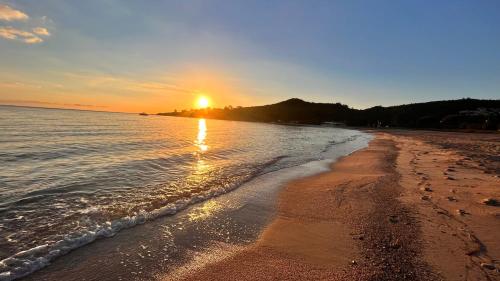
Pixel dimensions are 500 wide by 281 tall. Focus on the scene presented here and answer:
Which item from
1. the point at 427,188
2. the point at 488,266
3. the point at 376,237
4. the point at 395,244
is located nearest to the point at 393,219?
the point at 376,237

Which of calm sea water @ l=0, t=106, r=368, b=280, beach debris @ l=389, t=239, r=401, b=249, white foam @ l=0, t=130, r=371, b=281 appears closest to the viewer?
Result: white foam @ l=0, t=130, r=371, b=281

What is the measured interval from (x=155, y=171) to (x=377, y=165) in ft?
38.2

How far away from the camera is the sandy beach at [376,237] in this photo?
5.08 meters

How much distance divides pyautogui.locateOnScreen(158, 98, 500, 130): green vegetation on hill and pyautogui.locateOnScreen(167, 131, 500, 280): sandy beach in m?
63.8

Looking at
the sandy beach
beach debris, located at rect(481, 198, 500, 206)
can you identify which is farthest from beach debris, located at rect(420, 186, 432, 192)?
beach debris, located at rect(481, 198, 500, 206)

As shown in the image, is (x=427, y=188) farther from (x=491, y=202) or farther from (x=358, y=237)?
(x=358, y=237)

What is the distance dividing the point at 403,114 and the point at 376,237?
115 m

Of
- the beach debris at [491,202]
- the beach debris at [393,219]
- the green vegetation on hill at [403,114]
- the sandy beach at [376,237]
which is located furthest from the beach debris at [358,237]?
the green vegetation on hill at [403,114]

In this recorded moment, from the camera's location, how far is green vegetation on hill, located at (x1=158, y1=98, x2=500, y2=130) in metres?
77.1

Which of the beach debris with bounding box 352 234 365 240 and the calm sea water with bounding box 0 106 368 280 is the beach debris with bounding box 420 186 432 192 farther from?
the calm sea water with bounding box 0 106 368 280

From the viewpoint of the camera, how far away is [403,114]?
109375mm

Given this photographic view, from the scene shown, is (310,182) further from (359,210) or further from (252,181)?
(359,210)

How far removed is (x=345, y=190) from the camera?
11172mm

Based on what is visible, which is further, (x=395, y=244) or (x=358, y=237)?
(x=358, y=237)
